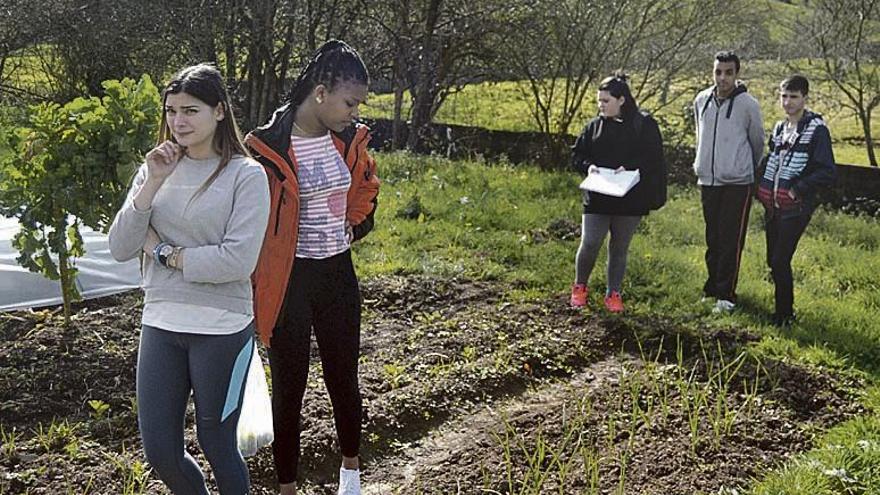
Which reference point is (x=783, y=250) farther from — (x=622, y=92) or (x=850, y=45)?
(x=850, y=45)

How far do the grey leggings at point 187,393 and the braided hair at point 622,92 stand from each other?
11.7ft

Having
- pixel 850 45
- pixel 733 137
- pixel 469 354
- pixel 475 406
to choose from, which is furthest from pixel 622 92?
pixel 850 45

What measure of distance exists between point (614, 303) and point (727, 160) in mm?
1220

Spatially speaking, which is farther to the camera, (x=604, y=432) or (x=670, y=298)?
(x=670, y=298)

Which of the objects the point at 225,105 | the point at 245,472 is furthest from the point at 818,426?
the point at 225,105

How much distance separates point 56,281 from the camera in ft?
18.3

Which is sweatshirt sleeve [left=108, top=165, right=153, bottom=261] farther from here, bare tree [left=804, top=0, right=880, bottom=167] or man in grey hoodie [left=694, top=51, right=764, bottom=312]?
bare tree [left=804, top=0, right=880, bottom=167]

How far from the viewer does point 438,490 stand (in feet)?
12.6

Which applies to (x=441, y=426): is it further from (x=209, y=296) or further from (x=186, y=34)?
(x=186, y=34)

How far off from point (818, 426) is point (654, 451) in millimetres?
908

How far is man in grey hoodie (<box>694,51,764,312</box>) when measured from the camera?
6.13 metres

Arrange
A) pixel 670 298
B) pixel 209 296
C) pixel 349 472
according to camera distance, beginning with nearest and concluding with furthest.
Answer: pixel 209 296
pixel 349 472
pixel 670 298

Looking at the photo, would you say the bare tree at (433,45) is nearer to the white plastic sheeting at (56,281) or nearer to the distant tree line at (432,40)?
the distant tree line at (432,40)

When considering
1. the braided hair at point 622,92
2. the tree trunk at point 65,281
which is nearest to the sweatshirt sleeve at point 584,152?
the braided hair at point 622,92
